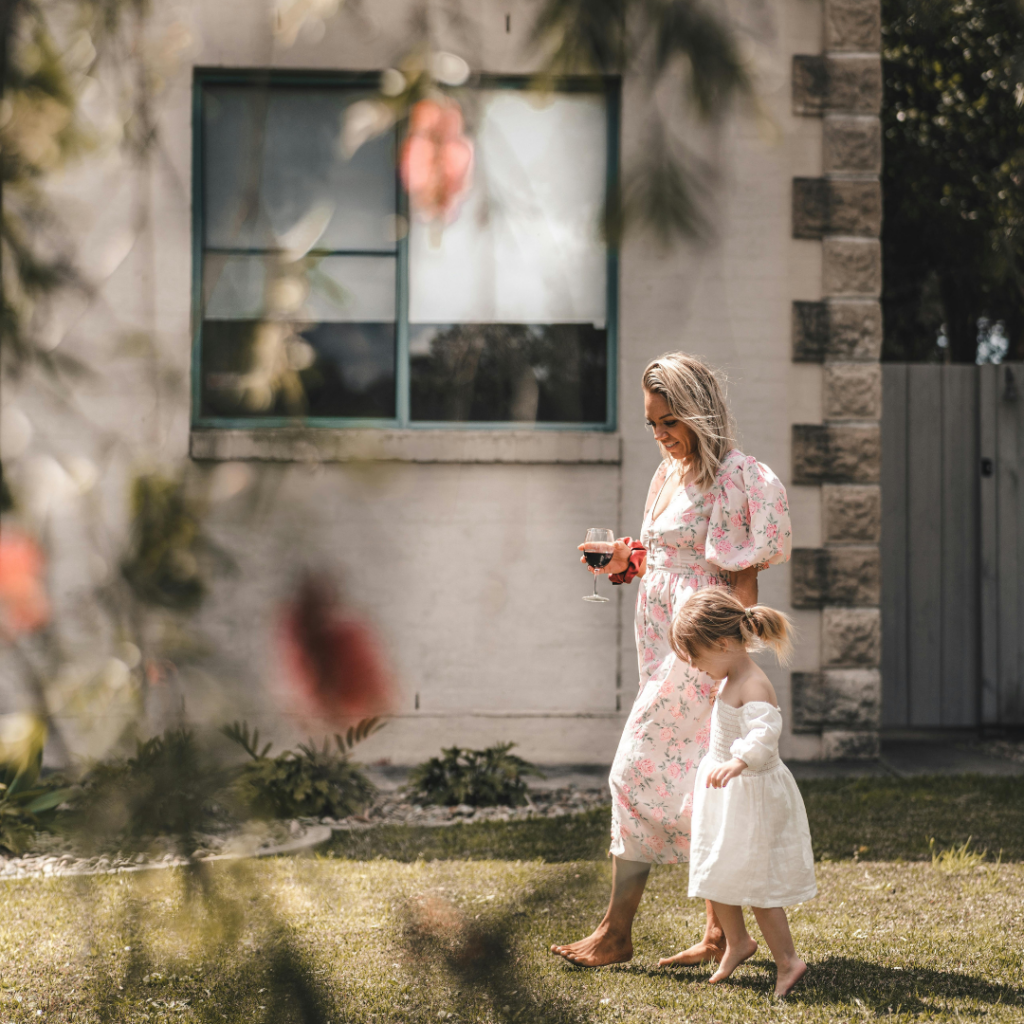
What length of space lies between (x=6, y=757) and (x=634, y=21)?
78 centimetres

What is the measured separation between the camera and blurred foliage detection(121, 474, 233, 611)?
82 cm

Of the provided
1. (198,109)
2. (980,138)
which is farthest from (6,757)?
(980,138)

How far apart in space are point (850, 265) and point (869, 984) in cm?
343

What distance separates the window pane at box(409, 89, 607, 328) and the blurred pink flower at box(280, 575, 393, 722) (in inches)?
10.8

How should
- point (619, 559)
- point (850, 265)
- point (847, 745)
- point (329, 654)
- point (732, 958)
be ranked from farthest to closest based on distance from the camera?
point (847, 745)
point (850, 265)
point (619, 559)
point (732, 958)
point (329, 654)

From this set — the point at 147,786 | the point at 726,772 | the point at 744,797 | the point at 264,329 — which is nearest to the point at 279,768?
the point at 147,786

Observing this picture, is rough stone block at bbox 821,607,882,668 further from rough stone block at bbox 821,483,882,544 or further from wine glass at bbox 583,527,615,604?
wine glass at bbox 583,527,615,604

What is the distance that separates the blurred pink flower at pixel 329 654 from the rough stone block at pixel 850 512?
462cm

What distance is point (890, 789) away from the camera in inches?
189

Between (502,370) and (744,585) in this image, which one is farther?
(744,585)

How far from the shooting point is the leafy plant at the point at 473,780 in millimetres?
4648

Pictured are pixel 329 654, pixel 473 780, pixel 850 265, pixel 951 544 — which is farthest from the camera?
pixel 951 544

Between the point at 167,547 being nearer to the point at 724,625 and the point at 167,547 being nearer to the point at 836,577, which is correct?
the point at 724,625

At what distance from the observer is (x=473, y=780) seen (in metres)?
4.69
